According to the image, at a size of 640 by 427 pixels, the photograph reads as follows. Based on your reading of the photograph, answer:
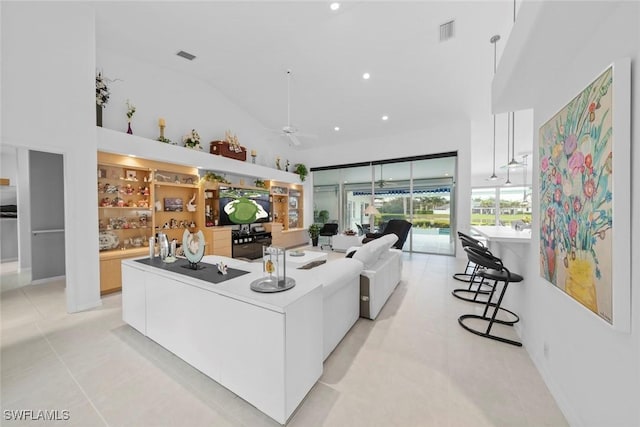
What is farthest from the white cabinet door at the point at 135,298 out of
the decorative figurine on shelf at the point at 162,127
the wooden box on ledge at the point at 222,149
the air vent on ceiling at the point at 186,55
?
the air vent on ceiling at the point at 186,55

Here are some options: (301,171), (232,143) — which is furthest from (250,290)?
(301,171)

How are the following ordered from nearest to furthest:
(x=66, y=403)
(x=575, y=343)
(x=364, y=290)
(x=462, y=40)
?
(x=575, y=343)
(x=66, y=403)
(x=364, y=290)
(x=462, y=40)

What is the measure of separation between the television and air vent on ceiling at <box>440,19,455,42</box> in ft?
17.0

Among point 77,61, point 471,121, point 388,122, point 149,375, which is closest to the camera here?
point 149,375

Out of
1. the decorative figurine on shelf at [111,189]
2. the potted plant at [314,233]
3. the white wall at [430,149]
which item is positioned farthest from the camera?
the potted plant at [314,233]

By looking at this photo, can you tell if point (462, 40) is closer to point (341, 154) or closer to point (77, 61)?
point (341, 154)

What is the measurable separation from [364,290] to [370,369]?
933mm

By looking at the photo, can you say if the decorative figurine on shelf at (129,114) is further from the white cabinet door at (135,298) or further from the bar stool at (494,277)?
the bar stool at (494,277)

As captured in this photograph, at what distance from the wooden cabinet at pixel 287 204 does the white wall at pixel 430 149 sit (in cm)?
159

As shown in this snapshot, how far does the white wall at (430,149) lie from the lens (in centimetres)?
620

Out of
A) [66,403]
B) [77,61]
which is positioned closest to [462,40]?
[77,61]

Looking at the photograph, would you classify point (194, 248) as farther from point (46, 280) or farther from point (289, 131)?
point (46, 280)

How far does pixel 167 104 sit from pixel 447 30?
216 inches

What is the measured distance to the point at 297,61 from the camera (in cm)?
474
